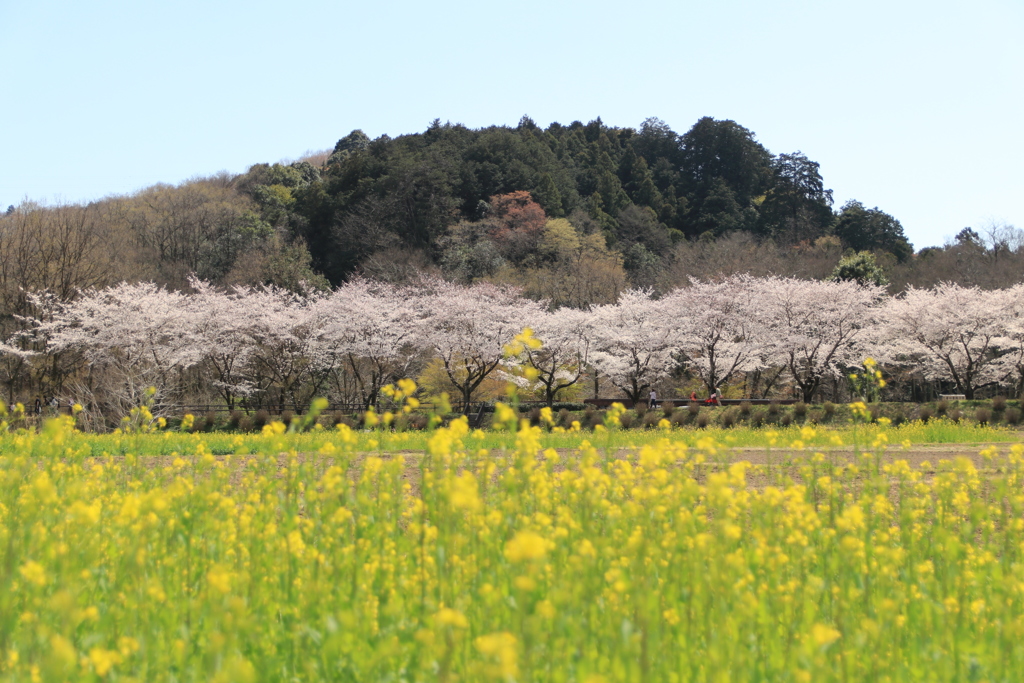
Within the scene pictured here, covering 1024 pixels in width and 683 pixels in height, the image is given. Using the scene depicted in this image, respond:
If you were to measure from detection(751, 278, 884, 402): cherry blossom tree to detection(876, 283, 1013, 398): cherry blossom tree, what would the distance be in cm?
143

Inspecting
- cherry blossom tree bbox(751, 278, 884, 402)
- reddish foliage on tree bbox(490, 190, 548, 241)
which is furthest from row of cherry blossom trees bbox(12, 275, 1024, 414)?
reddish foliage on tree bbox(490, 190, 548, 241)

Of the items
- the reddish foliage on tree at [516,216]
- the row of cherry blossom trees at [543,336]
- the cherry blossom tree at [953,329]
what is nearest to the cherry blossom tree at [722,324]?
the row of cherry blossom trees at [543,336]

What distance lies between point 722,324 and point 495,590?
2736 centimetres

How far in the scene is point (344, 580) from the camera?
3.50m

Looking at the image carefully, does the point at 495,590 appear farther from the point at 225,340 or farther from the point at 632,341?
the point at 225,340

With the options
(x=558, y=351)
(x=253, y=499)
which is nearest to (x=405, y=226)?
(x=558, y=351)

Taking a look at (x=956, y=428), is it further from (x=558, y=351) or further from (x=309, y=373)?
(x=309, y=373)

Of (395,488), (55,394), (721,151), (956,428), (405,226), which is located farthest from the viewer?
(721,151)

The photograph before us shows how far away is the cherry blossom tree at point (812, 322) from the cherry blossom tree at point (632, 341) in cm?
400

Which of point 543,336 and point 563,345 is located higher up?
point 543,336

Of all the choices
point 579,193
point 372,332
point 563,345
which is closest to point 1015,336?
point 563,345

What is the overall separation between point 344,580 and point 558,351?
2670 cm

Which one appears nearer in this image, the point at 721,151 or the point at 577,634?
the point at 577,634

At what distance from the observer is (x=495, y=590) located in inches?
114
